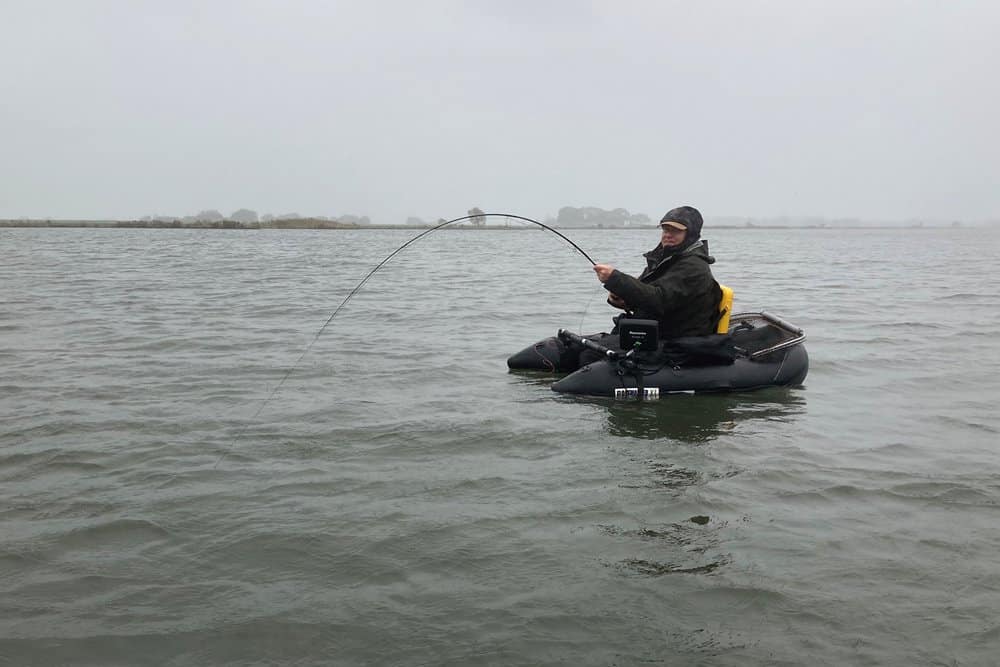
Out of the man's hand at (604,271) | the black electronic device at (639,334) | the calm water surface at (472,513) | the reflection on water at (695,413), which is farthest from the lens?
the black electronic device at (639,334)

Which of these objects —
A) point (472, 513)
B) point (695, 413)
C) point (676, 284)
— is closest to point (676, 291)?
point (676, 284)

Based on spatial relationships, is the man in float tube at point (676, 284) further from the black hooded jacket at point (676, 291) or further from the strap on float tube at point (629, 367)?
the strap on float tube at point (629, 367)

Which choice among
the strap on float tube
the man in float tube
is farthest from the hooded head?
the strap on float tube

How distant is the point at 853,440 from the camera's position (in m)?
7.21

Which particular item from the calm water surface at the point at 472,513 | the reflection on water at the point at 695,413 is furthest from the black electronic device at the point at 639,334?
the calm water surface at the point at 472,513

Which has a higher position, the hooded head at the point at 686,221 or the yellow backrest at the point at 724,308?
the hooded head at the point at 686,221

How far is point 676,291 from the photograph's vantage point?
26.6 feet

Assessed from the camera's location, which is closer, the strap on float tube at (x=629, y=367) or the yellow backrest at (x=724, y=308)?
the strap on float tube at (x=629, y=367)

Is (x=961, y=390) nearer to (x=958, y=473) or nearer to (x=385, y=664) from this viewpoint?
(x=958, y=473)

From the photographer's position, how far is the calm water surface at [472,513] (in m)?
3.82

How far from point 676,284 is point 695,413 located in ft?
4.31

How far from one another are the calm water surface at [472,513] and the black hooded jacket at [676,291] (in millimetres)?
879

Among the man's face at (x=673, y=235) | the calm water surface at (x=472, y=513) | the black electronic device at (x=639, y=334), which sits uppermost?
the man's face at (x=673, y=235)

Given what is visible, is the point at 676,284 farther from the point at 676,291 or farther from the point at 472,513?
the point at 472,513
